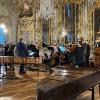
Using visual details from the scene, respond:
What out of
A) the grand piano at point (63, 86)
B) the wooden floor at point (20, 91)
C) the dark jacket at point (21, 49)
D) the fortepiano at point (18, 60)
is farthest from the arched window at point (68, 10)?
the grand piano at point (63, 86)

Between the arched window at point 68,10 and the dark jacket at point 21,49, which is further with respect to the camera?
the arched window at point 68,10

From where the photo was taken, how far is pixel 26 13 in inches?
780

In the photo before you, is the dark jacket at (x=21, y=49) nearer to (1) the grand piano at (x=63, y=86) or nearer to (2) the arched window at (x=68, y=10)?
(1) the grand piano at (x=63, y=86)

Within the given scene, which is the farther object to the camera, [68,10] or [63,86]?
[68,10]

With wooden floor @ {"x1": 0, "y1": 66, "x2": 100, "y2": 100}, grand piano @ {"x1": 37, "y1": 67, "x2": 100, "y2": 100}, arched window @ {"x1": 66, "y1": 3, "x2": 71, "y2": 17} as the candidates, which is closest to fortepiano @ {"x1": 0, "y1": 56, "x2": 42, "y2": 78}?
wooden floor @ {"x1": 0, "y1": 66, "x2": 100, "y2": 100}

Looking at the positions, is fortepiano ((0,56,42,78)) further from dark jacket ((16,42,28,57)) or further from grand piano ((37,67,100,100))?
grand piano ((37,67,100,100))

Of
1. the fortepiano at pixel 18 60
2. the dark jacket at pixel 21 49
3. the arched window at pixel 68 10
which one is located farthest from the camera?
the arched window at pixel 68 10

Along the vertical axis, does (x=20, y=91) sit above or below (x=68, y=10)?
below

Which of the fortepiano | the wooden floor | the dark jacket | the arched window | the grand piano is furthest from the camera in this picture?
the arched window

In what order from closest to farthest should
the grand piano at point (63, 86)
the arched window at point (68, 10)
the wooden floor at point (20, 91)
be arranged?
the grand piano at point (63, 86)
the wooden floor at point (20, 91)
the arched window at point (68, 10)

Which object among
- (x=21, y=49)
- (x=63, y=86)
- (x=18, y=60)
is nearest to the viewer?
(x=63, y=86)

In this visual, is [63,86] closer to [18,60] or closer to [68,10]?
[18,60]

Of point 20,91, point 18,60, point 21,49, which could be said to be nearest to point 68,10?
point 21,49

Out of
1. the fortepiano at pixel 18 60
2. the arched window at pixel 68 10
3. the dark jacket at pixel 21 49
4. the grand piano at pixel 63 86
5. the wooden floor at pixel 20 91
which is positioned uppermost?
the arched window at pixel 68 10
